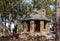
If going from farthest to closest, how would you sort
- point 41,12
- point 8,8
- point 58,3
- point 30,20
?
point 41,12 < point 30,20 < point 8,8 < point 58,3

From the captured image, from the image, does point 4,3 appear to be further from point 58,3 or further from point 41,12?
point 58,3

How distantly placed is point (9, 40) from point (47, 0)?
22573mm

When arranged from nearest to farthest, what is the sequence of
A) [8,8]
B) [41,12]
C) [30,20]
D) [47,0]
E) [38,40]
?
[38,40] → [8,8] → [30,20] → [41,12] → [47,0]

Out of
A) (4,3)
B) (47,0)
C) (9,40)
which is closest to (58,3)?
(9,40)

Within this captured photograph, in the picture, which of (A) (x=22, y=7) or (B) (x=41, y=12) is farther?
(B) (x=41, y=12)

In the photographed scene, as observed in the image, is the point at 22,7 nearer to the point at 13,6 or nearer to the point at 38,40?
the point at 13,6

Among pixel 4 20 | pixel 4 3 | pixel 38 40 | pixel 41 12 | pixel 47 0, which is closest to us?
pixel 38 40

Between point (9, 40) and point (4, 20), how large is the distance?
18466mm

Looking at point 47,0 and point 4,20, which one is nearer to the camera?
point 4,20

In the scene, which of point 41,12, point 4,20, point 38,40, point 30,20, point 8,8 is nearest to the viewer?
point 38,40

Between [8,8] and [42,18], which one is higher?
[8,8]

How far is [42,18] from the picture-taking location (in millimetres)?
27312

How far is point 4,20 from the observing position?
111ft

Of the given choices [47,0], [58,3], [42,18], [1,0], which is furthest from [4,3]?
[47,0]
